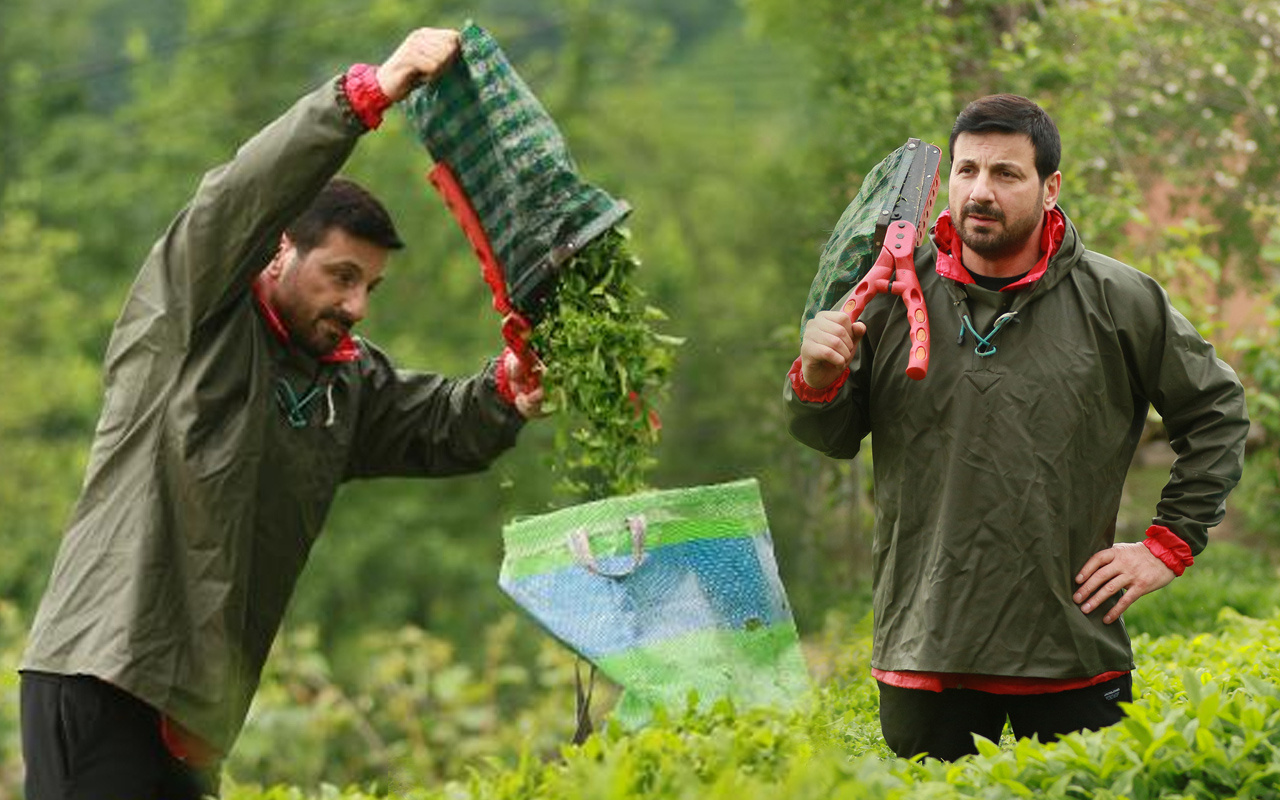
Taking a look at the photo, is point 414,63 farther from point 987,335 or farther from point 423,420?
A: point 987,335

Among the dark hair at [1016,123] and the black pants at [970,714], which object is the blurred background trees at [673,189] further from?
the dark hair at [1016,123]

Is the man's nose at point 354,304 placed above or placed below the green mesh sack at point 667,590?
above

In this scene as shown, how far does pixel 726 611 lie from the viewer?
4977 mm

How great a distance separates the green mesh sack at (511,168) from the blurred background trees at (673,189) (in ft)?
1.98

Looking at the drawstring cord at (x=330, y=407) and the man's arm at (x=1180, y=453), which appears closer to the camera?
the man's arm at (x=1180, y=453)

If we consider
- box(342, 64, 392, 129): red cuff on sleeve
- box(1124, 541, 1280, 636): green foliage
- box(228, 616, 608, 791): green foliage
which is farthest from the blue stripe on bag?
box(228, 616, 608, 791): green foliage

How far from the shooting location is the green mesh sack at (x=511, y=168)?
18.0ft

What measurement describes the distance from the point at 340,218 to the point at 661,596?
1.33 metres

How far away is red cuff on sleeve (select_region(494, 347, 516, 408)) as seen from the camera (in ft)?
19.1

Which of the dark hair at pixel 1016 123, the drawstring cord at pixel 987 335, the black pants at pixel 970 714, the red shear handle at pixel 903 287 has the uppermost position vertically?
the dark hair at pixel 1016 123

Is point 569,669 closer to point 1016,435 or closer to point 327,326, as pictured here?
point 327,326

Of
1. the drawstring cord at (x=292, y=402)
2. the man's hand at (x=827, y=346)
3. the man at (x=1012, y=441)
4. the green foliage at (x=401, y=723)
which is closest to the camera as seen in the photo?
the man's hand at (x=827, y=346)

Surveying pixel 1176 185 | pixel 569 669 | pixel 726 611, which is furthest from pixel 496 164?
pixel 569 669

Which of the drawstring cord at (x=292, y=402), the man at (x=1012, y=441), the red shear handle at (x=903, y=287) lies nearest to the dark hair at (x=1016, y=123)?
the man at (x=1012, y=441)
